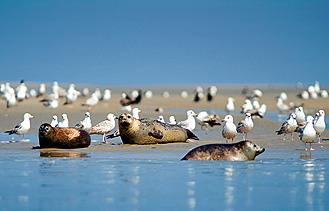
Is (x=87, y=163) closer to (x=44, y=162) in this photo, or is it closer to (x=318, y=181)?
(x=44, y=162)

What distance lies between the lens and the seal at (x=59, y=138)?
39.1 feet

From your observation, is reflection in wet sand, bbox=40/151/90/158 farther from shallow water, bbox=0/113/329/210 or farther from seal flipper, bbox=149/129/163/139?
seal flipper, bbox=149/129/163/139

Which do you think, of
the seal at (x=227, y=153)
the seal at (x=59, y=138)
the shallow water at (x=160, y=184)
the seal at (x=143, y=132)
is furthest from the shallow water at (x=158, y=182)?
the seal at (x=143, y=132)

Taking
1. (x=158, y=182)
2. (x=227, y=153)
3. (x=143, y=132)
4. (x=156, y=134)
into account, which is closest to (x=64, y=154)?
(x=143, y=132)

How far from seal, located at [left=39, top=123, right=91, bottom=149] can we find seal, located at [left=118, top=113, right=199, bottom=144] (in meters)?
1.18

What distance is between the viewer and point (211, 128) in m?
18.2

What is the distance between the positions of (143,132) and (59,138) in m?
2.02

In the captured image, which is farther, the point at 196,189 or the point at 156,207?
the point at 196,189

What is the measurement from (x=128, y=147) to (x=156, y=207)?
241 inches

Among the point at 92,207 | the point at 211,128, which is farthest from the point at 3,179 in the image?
the point at 211,128

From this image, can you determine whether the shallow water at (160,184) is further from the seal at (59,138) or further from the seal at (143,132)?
the seal at (143,132)

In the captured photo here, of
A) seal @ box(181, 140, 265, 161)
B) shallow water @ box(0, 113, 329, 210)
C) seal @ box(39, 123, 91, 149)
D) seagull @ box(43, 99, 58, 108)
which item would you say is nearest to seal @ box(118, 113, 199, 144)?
seal @ box(39, 123, 91, 149)

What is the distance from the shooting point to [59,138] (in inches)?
472

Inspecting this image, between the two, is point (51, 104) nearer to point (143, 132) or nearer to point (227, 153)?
point (143, 132)
